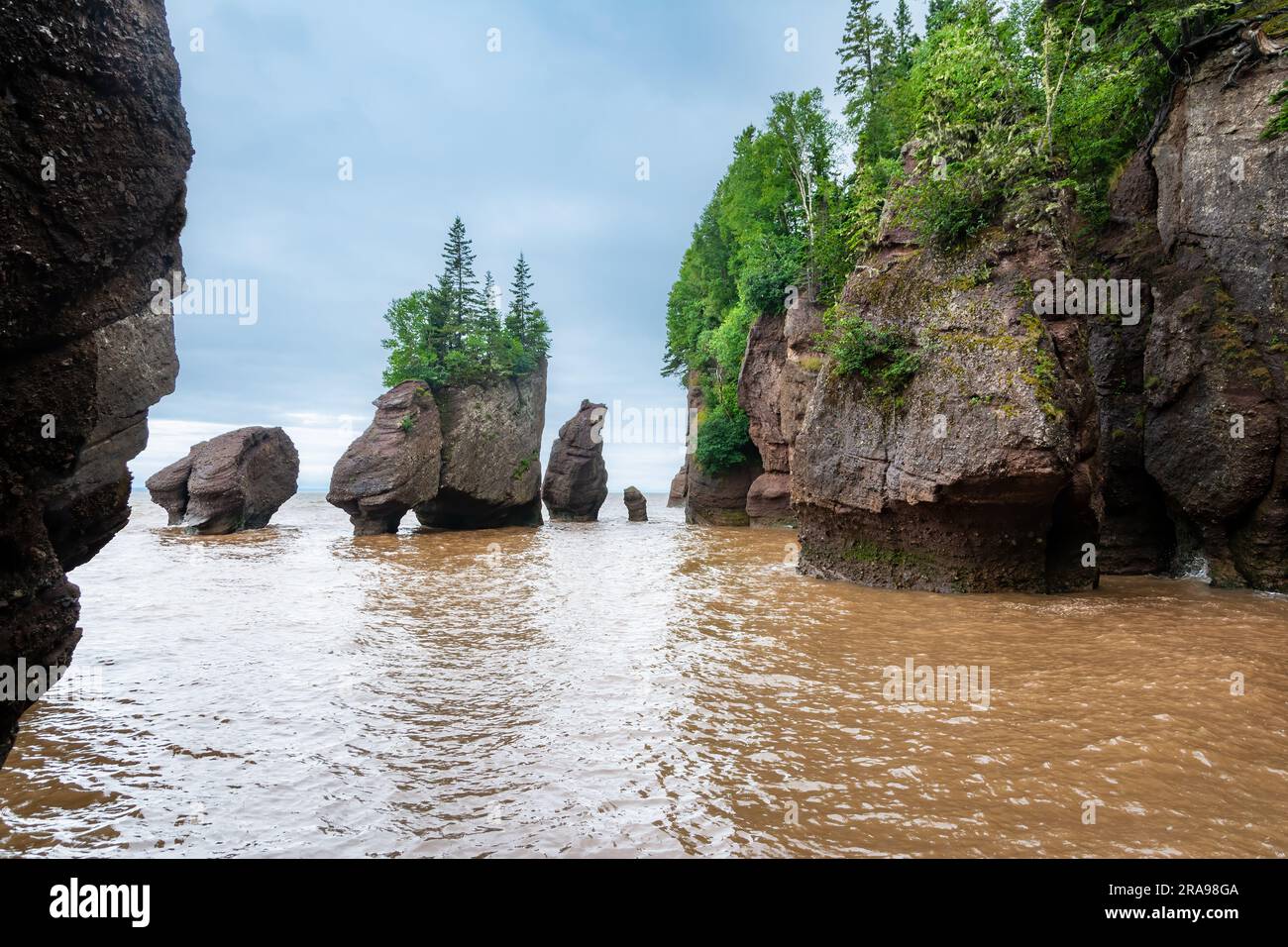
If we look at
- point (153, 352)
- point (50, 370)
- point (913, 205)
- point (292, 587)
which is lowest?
point (292, 587)

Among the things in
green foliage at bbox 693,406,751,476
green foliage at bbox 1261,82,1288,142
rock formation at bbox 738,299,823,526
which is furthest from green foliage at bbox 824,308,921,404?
green foliage at bbox 693,406,751,476

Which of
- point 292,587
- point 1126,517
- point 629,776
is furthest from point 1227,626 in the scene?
point 292,587

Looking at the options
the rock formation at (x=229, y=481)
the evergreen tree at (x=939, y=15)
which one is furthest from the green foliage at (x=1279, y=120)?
the rock formation at (x=229, y=481)

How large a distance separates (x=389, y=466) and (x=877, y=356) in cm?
1940

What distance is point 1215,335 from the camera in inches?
451

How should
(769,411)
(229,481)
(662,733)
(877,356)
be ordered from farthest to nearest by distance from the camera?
(769,411)
(229,481)
(877,356)
(662,733)

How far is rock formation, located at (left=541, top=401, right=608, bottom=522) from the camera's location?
33.7 meters

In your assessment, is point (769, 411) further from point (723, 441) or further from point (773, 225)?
point (773, 225)

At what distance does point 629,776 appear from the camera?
13.3 feet

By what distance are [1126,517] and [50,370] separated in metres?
17.8

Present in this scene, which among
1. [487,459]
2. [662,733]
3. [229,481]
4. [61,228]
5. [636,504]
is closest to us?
[61,228]

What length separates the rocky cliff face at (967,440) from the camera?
9602mm

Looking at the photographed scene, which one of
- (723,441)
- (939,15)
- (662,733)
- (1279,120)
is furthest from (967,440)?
(939,15)

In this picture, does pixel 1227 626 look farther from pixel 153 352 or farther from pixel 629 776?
pixel 153 352
